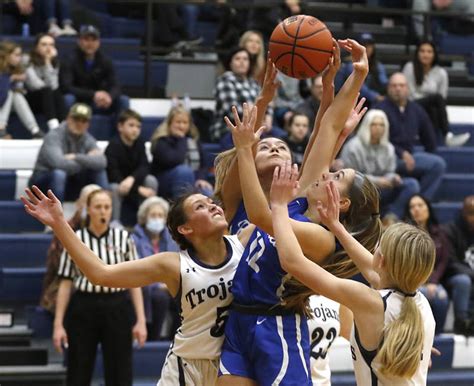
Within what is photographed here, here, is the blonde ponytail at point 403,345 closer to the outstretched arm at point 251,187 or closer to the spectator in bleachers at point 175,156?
the outstretched arm at point 251,187

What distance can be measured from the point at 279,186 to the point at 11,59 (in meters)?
5.96

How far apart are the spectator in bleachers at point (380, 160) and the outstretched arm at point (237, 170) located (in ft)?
14.2

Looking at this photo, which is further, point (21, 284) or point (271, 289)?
point (21, 284)

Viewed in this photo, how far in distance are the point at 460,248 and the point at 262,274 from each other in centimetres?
482

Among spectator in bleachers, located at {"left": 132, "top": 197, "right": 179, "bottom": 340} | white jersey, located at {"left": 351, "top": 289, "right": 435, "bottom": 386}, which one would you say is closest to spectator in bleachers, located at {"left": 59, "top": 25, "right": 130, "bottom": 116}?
spectator in bleachers, located at {"left": 132, "top": 197, "right": 179, "bottom": 340}

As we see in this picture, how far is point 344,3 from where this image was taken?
13156 mm

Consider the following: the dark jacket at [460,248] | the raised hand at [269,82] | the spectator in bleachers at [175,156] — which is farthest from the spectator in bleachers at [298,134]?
the raised hand at [269,82]

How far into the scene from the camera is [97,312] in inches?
305

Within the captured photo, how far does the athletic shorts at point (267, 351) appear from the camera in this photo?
4.92 m

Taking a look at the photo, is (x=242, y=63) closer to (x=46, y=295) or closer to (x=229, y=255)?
(x=46, y=295)

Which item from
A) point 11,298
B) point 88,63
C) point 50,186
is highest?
point 88,63

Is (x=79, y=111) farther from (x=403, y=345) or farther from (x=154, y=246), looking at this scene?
(x=403, y=345)

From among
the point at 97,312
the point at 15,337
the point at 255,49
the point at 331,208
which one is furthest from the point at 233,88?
the point at 331,208

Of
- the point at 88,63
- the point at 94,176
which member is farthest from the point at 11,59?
the point at 94,176
